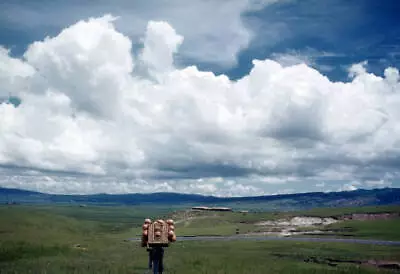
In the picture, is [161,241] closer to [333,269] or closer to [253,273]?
[253,273]

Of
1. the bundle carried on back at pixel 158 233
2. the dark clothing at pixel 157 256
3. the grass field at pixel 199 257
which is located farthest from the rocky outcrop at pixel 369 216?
the bundle carried on back at pixel 158 233

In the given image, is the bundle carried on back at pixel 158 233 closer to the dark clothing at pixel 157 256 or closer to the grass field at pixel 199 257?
the dark clothing at pixel 157 256

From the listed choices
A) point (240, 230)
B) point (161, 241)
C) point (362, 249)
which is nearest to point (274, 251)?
point (362, 249)

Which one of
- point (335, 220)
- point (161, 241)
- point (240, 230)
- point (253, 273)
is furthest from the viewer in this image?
point (335, 220)

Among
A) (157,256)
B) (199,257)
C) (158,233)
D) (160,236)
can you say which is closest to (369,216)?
(199,257)

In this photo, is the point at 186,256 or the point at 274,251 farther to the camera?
the point at 274,251

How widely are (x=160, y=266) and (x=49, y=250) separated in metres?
69.3

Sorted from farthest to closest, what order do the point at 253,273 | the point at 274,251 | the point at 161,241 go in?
the point at 274,251
the point at 253,273
the point at 161,241

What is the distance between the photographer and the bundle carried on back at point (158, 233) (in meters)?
20.6

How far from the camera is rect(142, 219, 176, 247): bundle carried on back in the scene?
811 inches

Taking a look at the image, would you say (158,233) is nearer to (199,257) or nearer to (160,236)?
(160,236)

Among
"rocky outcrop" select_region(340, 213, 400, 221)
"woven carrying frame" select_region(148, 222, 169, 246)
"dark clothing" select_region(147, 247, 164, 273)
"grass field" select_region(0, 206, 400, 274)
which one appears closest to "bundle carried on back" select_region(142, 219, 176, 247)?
"woven carrying frame" select_region(148, 222, 169, 246)

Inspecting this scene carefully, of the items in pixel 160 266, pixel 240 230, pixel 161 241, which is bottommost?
pixel 240 230

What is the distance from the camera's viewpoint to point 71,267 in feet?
207
